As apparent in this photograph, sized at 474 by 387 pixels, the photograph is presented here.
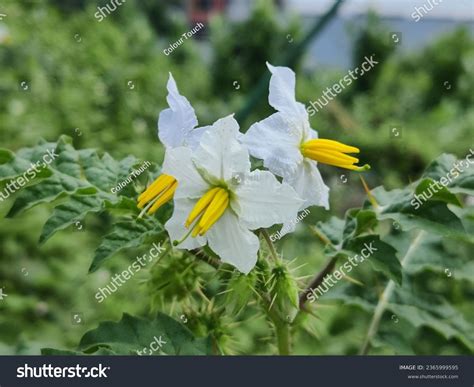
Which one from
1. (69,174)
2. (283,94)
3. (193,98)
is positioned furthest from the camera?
(193,98)

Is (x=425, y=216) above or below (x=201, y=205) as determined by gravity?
below

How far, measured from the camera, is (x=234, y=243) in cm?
92

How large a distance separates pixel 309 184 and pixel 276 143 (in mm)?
83

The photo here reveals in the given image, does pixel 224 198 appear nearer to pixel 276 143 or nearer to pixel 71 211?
pixel 276 143

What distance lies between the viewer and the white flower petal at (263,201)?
3.01ft

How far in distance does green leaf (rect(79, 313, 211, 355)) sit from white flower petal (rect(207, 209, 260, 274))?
0.20 metres

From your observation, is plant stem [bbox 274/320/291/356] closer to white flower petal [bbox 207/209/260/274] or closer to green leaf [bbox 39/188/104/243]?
white flower petal [bbox 207/209/260/274]

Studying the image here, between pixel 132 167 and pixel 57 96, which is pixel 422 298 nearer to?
pixel 132 167

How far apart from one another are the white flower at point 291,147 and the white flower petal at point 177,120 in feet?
0.28

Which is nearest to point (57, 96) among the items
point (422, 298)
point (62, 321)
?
point (62, 321)

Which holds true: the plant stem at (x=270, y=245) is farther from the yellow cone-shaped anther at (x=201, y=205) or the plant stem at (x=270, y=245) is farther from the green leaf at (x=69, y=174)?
the green leaf at (x=69, y=174)

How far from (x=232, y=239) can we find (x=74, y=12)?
5148mm

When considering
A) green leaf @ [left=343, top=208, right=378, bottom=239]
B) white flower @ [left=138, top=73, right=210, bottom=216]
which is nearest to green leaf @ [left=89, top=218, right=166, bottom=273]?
white flower @ [left=138, top=73, right=210, bottom=216]

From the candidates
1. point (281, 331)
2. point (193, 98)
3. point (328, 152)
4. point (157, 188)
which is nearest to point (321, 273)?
point (281, 331)
